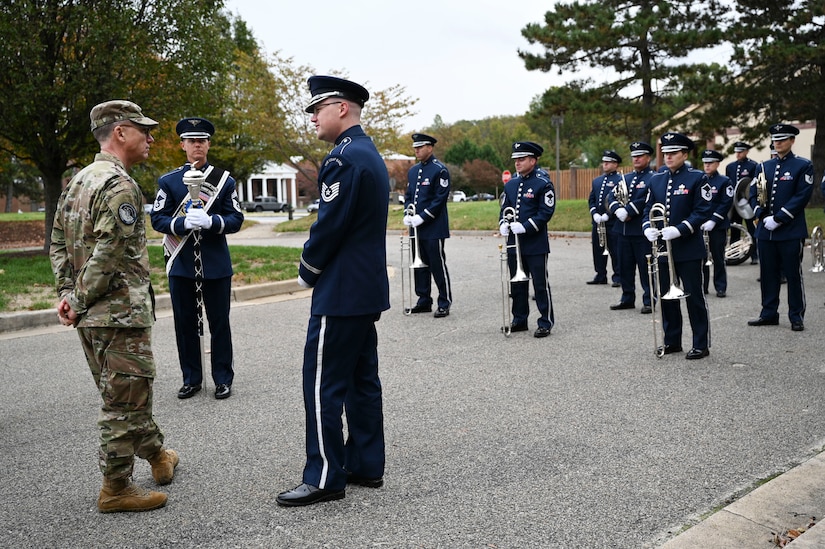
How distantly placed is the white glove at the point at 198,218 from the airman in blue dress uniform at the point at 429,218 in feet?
14.7

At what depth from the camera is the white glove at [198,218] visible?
6156 millimetres

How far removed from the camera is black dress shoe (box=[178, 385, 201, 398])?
6.48m

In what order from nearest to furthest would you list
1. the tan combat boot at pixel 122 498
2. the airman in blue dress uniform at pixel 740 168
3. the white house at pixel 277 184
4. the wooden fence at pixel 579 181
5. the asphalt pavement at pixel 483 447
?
1. the asphalt pavement at pixel 483 447
2. the tan combat boot at pixel 122 498
3. the airman in blue dress uniform at pixel 740 168
4. the wooden fence at pixel 579 181
5. the white house at pixel 277 184

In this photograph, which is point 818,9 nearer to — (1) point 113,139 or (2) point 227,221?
(2) point 227,221

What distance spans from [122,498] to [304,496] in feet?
3.10

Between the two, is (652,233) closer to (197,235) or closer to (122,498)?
(197,235)

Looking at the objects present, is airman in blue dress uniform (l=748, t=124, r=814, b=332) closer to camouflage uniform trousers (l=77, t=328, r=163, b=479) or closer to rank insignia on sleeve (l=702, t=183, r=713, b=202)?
rank insignia on sleeve (l=702, t=183, r=713, b=202)

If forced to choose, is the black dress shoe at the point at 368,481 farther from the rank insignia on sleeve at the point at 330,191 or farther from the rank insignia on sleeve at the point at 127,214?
the rank insignia on sleeve at the point at 127,214

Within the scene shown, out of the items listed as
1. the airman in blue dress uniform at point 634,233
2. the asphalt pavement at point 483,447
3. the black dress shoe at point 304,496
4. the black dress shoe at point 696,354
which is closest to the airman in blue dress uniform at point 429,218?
the asphalt pavement at point 483,447

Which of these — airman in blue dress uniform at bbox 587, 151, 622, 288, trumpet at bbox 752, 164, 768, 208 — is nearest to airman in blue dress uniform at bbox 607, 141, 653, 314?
trumpet at bbox 752, 164, 768, 208

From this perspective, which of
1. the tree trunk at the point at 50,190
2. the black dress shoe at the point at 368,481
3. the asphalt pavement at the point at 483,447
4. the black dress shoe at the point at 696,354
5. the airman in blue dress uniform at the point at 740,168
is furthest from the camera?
the tree trunk at the point at 50,190

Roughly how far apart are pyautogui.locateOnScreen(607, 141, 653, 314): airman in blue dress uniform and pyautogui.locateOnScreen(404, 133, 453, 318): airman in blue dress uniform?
2346 millimetres

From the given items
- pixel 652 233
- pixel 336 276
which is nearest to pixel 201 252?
pixel 336 276

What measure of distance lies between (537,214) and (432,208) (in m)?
1.77
